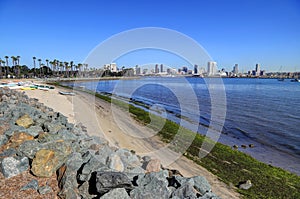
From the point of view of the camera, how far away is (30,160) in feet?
17.3

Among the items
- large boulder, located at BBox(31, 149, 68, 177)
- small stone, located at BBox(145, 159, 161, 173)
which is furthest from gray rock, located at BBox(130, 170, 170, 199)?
large boulder, located at BBox(31, 149, 68, 177)

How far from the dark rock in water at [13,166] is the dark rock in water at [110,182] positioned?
2.15 m

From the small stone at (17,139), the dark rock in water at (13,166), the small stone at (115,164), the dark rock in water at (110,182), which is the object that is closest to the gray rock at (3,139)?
the small stone at (17,139)

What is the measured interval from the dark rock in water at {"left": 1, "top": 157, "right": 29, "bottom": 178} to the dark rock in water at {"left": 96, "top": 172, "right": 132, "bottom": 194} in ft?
7.04

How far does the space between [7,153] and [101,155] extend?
99.7 inches

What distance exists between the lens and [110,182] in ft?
14.0

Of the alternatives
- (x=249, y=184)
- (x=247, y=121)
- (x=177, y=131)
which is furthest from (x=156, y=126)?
(x=247, y=121)

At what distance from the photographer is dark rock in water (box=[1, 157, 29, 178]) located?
482cm

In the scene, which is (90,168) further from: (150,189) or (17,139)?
(17,139)

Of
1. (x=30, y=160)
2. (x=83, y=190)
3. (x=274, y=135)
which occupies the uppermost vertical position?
(x=30, y=160)

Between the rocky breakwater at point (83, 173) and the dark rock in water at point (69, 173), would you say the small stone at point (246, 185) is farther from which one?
the dark rock in water at point (69, 173)

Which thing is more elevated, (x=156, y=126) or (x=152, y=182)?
(x=152, y=182)

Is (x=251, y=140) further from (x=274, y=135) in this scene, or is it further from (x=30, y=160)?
(x=30, y=160)

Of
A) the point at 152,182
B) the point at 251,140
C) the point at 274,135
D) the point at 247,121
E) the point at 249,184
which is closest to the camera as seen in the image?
the point at 152,182
